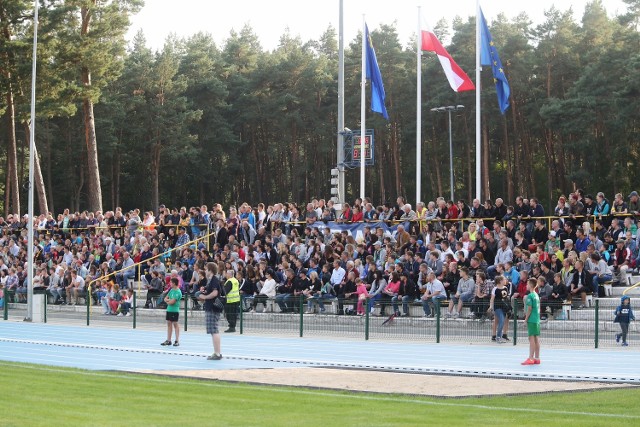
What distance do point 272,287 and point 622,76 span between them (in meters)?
41.5

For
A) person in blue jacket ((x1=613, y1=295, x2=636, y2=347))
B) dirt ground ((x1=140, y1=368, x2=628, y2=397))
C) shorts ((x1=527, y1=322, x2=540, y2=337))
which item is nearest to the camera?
dirt ground ((x1=140, y1=368, x2=628, y2=397))

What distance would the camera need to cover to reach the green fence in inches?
902

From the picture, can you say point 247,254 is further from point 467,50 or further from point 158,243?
point 467,50

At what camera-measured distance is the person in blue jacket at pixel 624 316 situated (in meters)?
21.9

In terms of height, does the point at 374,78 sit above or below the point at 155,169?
below

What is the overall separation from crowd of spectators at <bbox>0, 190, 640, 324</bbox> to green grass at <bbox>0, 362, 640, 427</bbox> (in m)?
7.53

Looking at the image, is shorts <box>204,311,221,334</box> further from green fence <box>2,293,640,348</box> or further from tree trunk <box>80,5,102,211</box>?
tree trunk <box>80,5,102,211</box>

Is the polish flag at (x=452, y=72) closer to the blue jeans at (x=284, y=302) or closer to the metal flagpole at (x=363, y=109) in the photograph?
the metal flagpole at (x=363, y=109)

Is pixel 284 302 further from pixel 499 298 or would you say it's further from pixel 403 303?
pixel 499 298

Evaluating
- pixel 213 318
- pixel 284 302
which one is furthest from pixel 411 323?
pixel 213 318

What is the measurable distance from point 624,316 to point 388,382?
8.12 meters

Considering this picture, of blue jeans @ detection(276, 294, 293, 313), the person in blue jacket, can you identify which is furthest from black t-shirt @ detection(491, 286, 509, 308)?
blue jeans @ detection(276, 294, 293, 313)

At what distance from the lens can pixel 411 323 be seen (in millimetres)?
25375

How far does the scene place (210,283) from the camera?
70.7ft
